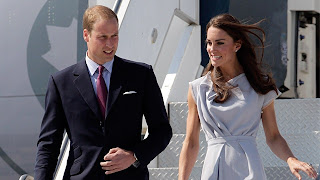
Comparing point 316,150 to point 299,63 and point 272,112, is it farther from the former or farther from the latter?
point 299,63

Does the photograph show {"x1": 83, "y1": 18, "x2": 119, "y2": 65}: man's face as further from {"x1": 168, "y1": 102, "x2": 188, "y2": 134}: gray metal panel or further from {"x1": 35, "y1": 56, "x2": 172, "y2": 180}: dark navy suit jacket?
Result: {"x1": 168, "y1": 102, "x2": 188, "y2": 134}: gray metal panel

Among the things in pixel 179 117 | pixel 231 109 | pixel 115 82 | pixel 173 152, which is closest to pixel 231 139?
pixel 231 109

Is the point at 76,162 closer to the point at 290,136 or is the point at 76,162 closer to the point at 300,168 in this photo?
the point at 300,168

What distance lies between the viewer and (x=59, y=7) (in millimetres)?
5832

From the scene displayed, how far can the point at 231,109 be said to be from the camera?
317cm

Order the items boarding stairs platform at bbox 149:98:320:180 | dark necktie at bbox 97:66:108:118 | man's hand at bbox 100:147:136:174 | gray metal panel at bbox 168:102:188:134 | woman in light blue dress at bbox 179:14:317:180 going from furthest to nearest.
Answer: gray metal panel at bbox 168:102:188:134
boarding stairs platform at bbox 149:98:320:180
woman in light blue dress at bbox 179:14:317:180
dark necktie at bbox 97:66:108:118
man's hand at bbox 100:147:136:174

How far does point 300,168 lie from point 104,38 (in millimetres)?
947

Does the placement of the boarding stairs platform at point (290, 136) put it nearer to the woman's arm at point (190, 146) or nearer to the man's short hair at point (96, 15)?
the woman's arm at point (190, 146)

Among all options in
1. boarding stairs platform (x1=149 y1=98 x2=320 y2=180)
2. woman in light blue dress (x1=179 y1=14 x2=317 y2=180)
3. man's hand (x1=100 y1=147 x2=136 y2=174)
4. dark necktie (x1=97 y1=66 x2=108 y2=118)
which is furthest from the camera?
boarding stairs platform (x1=149 y1=98 x2=320 y2=180)

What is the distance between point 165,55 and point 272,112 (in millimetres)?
3734

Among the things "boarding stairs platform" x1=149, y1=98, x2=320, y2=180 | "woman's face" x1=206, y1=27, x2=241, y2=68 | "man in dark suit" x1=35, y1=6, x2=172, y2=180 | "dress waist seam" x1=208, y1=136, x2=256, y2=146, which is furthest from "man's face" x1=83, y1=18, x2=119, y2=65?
"boarding stairs platform" x1=149, y1=98, x2=320, y2=180

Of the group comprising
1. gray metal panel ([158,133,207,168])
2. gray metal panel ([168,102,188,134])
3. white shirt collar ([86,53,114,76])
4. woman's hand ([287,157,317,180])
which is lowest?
gray metal panel ([158,133,207,168])

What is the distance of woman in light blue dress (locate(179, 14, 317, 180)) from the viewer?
316 cm

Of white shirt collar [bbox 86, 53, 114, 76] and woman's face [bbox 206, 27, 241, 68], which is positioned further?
woman's face [bbox 206, 27, 241, 68]
